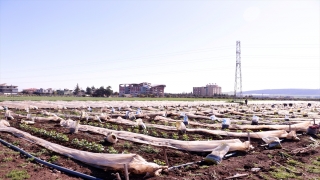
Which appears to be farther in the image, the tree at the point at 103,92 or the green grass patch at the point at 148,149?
the tree at the point at 103,92

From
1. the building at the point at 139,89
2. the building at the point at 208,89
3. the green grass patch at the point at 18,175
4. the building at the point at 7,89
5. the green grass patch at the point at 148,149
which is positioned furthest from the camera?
the building at the point at 7,89

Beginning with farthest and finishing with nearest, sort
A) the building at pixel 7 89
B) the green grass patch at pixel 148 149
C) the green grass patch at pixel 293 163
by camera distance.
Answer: the building at pixel 7 89, the green grass patch at pixel 148 149, the green grass patch at pixel 293 163

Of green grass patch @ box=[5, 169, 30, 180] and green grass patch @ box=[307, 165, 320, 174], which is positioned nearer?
green grass patch @ box=[5, 169, 30, 180]

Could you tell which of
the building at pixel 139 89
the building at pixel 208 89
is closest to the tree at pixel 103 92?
the building at pixel 139 89

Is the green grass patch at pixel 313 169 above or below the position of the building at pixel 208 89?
below

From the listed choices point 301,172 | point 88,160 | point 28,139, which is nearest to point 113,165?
point 88,160

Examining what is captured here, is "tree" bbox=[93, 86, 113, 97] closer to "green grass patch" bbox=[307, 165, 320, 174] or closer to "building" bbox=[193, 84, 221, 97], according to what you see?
"building" bbox=[193, 84, 221, 97]

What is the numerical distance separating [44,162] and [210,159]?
12.0 ft

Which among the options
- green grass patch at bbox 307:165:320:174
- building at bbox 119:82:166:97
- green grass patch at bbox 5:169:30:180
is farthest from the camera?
building at bbox 119:82:166:97

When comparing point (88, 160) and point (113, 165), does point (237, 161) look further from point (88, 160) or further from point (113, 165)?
point (88, 160)

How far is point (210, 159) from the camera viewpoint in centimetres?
582

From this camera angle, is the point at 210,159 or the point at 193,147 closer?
the point at 210,159

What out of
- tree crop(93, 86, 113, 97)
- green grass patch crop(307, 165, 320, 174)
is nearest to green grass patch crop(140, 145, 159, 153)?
green grass patch crop(307, 165, 320, 174)

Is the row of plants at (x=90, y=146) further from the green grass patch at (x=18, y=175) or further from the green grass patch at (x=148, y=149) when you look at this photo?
the green grass patch at (x=18, y=175)
